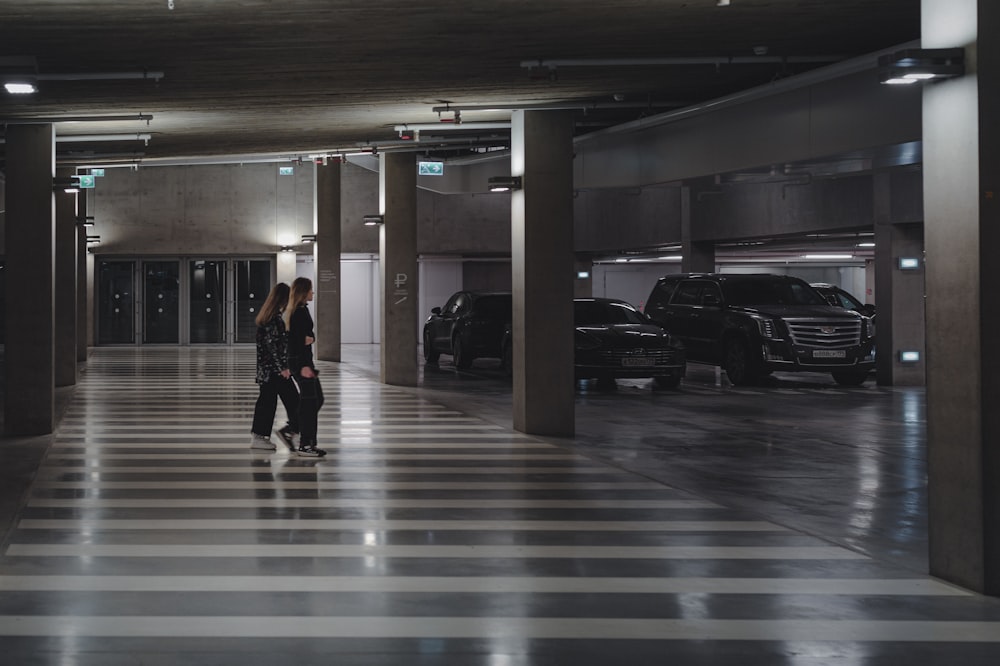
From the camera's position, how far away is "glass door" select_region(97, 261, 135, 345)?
4081 centimetres

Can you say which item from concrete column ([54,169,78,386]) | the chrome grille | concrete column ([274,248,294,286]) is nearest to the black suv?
the chrome grille

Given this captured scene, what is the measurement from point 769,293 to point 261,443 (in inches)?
497

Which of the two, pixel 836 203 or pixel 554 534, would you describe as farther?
pixel 836 203

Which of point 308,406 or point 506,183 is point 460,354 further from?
point 308,406

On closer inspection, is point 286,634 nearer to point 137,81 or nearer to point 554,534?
point 554,534

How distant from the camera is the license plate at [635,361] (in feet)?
67.0

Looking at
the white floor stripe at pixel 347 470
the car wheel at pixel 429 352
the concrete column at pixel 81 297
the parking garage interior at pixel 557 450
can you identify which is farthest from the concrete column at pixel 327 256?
the white floor stripe at pixel 347 470

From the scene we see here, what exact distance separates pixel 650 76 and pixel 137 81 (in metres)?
5.04

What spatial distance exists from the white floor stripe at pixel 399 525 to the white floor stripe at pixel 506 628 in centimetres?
235

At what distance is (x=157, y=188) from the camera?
40.0 metres

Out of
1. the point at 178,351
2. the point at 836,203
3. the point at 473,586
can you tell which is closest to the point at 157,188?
the point at 178,351

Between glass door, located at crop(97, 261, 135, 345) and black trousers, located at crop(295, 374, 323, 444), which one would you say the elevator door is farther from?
black trousers, located at crop(295, 374, 323, 444)

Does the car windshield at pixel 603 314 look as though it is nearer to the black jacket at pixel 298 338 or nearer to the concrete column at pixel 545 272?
the concrete column at pixel 545 272

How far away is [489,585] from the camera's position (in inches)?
258
